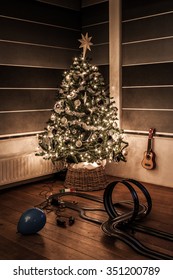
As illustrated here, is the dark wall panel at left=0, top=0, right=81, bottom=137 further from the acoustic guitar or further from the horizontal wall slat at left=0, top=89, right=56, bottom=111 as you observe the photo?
the acoustic guitar

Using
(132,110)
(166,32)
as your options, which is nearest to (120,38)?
(166,32)

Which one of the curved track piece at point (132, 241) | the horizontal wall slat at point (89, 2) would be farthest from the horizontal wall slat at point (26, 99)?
the curved track piece at point (132, 241)

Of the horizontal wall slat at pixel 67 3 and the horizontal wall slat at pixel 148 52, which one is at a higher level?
the horizontal wall slat at pixel 67 3

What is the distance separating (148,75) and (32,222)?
110 inches

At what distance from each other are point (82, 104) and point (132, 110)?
95 centimetres

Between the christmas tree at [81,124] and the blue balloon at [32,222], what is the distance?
1.43 metres

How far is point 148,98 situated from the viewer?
4.99m

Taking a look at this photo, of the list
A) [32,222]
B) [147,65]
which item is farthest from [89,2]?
[32,222]

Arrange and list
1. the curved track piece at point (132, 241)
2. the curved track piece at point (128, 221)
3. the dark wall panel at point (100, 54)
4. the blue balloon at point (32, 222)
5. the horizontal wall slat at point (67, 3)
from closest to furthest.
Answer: the curved track piece at point (132, 241) → the curved track piece at point (128, 221) → the blue balloon at point (32, 222) → the horizontal wall slat at point (67, 3) → the dark wall panel at point (100, 54)

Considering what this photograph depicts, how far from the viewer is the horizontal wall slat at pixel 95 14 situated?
5.41 meters

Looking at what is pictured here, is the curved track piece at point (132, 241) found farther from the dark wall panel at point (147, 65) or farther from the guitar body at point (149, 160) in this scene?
the dark wall panel at point (147, 65)

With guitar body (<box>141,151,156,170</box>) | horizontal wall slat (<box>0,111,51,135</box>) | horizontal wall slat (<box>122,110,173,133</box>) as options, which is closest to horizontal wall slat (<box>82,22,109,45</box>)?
horizontal wall slat (<box>122,110,173,133</box>)

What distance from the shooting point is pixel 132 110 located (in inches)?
205
